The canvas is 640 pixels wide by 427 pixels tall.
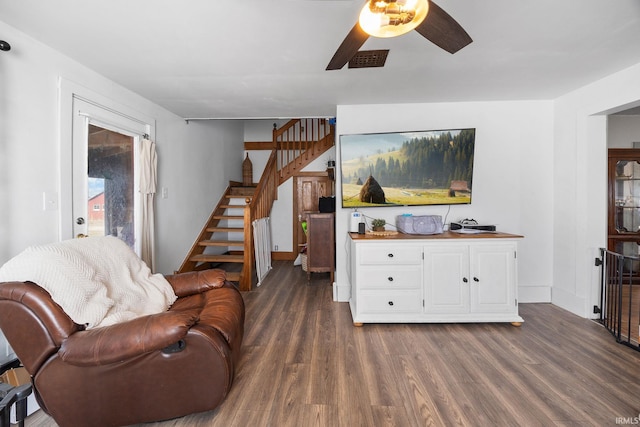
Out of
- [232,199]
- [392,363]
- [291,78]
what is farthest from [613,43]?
[232,199]

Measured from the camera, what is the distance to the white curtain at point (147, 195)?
119 inches

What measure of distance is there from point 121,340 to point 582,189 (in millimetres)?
4185

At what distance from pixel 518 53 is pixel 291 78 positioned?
73.6 inches

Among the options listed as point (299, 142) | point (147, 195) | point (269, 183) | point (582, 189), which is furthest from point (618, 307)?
point (299, 142)

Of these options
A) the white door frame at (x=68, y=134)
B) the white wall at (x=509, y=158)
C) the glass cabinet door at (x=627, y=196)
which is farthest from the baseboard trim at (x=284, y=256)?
the glass cabinet door at (x=627, y=196)

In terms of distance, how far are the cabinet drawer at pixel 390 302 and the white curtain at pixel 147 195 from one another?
2.37 m

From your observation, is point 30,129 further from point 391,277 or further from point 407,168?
point 407,168

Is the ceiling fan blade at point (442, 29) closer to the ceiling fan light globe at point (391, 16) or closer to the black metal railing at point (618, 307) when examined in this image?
the ceiling fan light globe at point (391, 16)

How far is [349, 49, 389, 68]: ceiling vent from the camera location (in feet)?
6.95

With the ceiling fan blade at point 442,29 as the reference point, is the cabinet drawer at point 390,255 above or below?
below

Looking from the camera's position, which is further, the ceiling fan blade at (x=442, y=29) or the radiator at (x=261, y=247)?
the radiator at (x=261, y=247)

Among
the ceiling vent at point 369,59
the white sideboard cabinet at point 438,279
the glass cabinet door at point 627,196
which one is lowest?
the white sideboard cabinet at point 438,279

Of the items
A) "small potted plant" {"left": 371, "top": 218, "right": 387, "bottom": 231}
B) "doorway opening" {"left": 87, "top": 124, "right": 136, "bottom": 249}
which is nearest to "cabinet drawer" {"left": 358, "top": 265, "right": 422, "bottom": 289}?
"small potted plant" {"left": 371, "top": 218, "right": 387, "bottom": 231}

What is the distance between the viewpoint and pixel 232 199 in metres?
5.78
